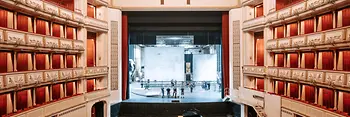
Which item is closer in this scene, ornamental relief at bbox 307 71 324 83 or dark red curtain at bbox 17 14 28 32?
ornamental relief at bbox 307 71 324 83

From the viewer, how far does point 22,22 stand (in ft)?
41.7

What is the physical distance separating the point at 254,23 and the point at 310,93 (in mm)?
6109

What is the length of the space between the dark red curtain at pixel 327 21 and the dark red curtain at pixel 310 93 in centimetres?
304

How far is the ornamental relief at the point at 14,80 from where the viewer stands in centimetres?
1085

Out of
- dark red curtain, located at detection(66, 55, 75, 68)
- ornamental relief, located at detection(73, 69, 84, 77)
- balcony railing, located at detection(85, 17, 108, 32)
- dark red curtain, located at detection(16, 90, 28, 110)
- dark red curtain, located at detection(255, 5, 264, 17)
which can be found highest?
dark red curtain, located at detection(255, 5, 264, 17)

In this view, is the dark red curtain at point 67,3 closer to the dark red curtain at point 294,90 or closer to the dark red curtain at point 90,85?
the dark red curtain at point 90,85

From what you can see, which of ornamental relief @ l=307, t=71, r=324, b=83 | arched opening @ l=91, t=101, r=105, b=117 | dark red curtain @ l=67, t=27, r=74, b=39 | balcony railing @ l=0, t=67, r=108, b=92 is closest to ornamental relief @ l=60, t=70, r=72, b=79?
balcony railing @ l=0, t=67, r=108, b=92

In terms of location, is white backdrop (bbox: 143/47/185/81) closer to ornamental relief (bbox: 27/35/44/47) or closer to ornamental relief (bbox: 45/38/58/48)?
ornamental relief (bbox: 45/38/58/48)

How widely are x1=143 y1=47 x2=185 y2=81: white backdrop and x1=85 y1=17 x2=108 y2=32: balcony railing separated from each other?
928cm

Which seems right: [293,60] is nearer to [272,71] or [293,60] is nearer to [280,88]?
[272,71]

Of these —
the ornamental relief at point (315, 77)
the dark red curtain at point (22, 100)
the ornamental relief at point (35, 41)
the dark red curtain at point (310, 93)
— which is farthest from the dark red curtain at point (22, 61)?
the dark red curtain at point (310, 93)

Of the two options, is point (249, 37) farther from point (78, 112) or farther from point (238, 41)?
point (78, 112)

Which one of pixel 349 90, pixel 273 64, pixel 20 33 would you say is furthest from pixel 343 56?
pixel 20 33

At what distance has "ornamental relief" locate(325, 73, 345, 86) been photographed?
428 inches
